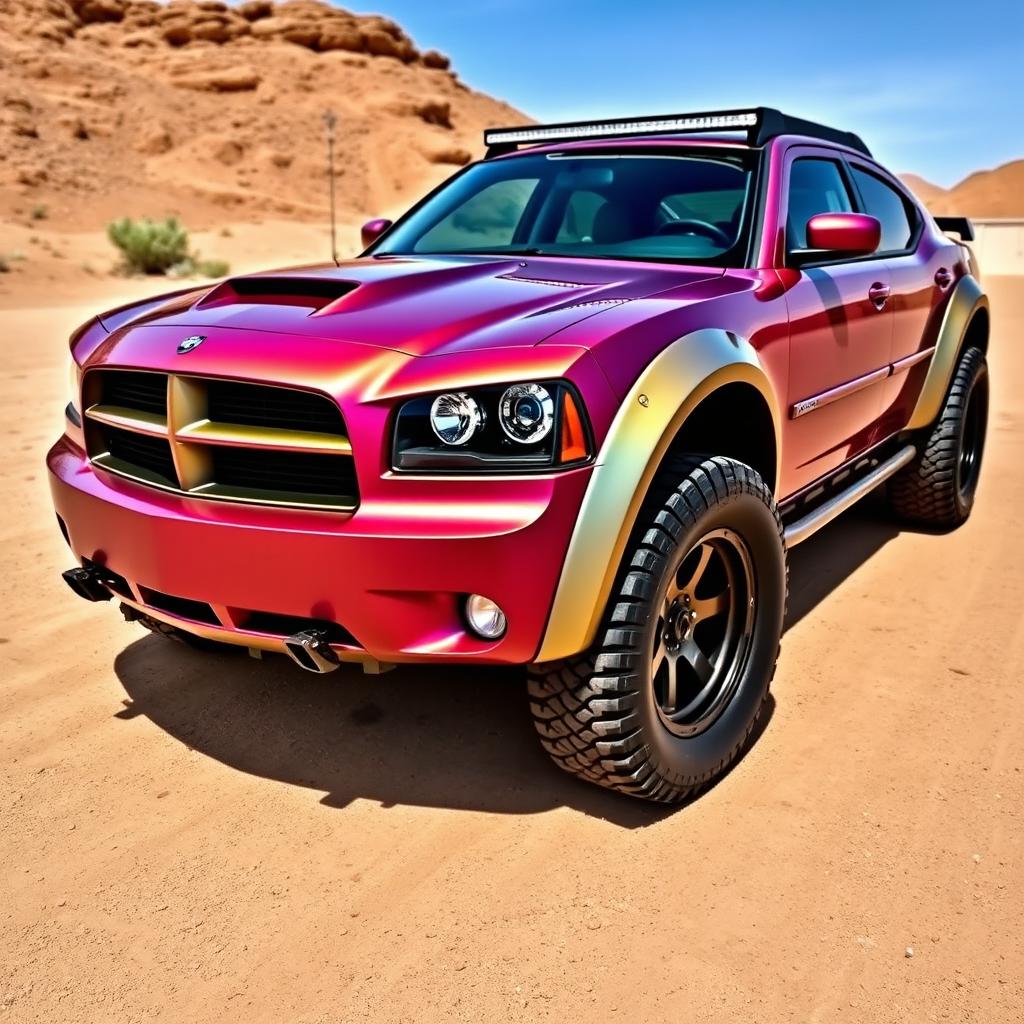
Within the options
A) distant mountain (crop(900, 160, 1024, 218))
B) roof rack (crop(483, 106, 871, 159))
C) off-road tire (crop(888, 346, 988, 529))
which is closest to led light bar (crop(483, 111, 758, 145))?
roof rack (crop(483, 106, 871, 159))

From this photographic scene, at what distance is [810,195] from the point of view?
3898mm

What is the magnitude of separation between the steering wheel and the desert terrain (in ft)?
4.94

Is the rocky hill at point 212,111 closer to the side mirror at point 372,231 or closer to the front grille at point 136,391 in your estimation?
the side mirror at point 372,231

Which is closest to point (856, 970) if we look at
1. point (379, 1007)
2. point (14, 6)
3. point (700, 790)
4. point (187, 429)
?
point (700, 790)

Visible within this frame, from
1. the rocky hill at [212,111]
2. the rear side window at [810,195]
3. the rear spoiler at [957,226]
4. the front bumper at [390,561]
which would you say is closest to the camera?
the front bumper at [390,561]

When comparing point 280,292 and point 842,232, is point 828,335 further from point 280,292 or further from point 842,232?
point 280,292

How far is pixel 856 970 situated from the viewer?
2156 millimetres

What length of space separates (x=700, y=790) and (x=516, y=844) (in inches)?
22.3

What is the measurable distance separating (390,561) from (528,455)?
1.28 ft

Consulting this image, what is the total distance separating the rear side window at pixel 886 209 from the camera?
4488 millimetres

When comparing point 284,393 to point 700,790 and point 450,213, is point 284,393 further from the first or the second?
point 450,213

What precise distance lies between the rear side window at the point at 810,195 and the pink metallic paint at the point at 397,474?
2.38 feet

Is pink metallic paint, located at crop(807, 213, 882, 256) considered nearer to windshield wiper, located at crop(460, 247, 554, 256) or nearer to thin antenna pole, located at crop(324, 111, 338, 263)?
windshield wiper, located at crop(460, 247, 554, 256)

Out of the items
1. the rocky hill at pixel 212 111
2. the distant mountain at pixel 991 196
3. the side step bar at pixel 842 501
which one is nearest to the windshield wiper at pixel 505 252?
the side step bar at pixel 842 501
